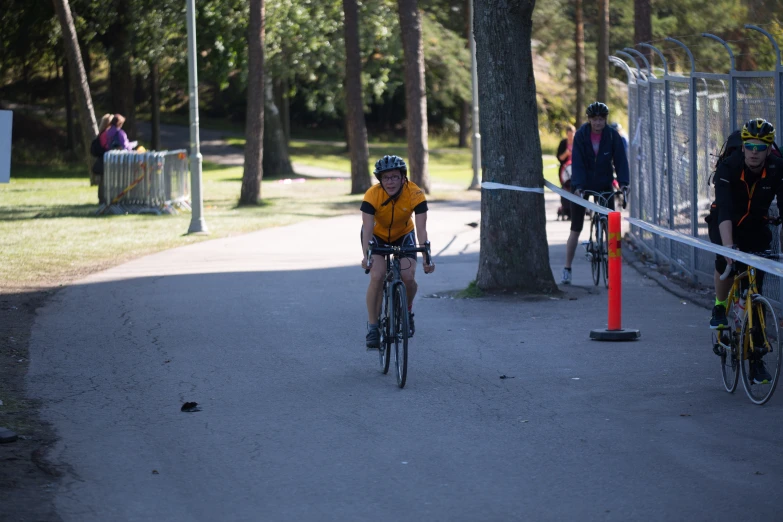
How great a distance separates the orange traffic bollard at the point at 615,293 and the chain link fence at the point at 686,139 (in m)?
1.29

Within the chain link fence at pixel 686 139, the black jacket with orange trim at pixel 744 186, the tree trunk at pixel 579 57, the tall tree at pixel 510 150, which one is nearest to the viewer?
the black jacket with orange trim at pixel 744 186

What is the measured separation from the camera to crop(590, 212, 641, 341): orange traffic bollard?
9.43 metres

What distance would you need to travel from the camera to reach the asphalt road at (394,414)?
5535mm

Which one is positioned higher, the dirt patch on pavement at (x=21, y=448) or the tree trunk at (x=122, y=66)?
the tree trunk at (x=122, y=66)

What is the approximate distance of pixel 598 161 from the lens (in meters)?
13.0

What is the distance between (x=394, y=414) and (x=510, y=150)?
5446 mm

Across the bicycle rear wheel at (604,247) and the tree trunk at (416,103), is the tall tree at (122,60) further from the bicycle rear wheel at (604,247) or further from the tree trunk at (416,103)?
the bicycle rear wheel at (604,247)

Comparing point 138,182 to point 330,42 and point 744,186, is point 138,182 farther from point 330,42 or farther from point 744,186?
point 744,186

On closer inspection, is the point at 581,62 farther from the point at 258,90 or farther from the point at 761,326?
the point at 761,326

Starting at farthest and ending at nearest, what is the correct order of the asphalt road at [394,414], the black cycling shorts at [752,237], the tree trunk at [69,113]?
the tree trunk at [69,113] → the black cycling shorts at [752,237] → the asphalt road at [394,414]

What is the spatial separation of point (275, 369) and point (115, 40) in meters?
32.5

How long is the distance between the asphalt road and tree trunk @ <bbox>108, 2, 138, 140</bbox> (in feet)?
83.3

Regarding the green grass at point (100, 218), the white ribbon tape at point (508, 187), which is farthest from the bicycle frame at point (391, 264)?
the green grass at point (100, 218)

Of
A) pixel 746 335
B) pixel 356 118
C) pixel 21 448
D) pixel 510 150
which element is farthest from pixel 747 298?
pixel 356 118
